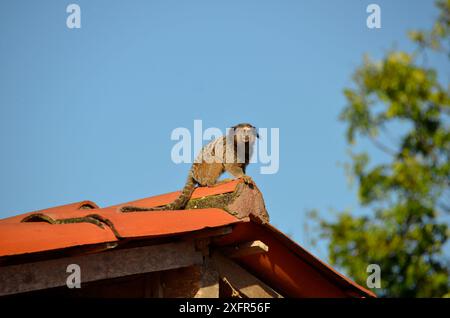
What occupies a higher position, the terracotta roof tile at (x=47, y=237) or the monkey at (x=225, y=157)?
the monkey at (x=225, y=157)

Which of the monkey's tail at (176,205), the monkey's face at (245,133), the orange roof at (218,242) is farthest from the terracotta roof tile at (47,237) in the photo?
the monkey's face at (245,133)

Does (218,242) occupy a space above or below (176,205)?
below

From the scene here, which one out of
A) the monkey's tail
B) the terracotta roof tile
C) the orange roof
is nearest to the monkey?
the monkey's tail

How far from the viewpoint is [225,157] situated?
1072 centimetres

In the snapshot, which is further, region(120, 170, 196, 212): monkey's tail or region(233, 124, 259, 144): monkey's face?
region(233, 124, 259, 144): monkey's face

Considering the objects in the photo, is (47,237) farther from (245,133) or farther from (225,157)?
(245,133)

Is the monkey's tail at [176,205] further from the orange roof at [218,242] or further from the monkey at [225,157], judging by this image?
the monkey at [225,157]

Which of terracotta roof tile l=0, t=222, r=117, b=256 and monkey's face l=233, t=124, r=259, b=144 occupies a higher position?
monkey's face l=233, t=124, r=259, b=144

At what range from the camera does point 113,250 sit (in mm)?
5293

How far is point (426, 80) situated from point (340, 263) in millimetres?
3833

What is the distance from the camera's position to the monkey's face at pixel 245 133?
11211 millimetres

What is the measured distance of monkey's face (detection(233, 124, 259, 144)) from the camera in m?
11.2

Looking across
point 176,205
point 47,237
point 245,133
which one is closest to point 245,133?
point 245,133

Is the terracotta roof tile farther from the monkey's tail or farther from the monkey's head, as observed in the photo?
the monkey's head
